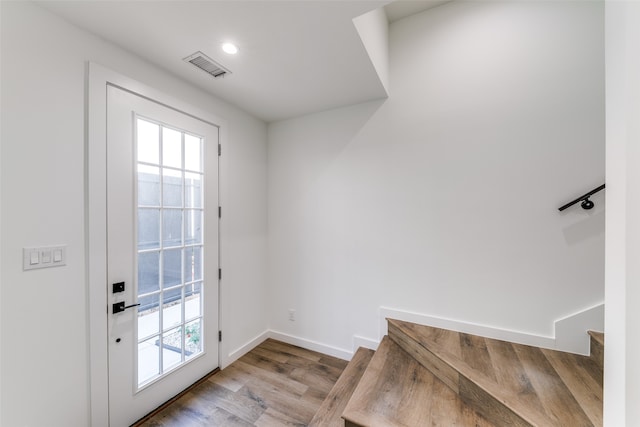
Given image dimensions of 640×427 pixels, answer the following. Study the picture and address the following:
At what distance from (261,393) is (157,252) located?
1407mm

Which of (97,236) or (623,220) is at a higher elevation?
(623,220)

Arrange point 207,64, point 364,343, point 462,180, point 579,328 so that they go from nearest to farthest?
point 579,328 < point 207,64 < point 462,180 < point 364,343

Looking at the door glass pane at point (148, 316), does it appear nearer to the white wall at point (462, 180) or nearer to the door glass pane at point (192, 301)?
the door glass pane at point (192, 301)

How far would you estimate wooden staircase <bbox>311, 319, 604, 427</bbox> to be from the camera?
129 cm

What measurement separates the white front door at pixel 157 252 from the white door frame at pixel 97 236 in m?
0.03

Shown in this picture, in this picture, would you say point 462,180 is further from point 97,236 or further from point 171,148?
point 97,236

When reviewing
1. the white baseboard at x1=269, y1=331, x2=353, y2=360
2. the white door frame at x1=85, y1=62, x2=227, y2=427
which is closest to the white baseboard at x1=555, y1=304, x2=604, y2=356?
the white baseboard at x1=269, y1=331, x2=353, y2=360

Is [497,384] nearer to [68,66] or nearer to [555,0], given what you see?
[555,0]

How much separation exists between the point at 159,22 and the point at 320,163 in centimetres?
165

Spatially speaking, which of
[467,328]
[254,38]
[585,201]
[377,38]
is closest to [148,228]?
[254,38]

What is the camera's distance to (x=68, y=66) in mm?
1405

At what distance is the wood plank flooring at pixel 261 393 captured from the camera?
1743 millimetres

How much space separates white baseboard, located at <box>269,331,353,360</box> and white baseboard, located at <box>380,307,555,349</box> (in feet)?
1.53

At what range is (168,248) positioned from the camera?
1.90 m
